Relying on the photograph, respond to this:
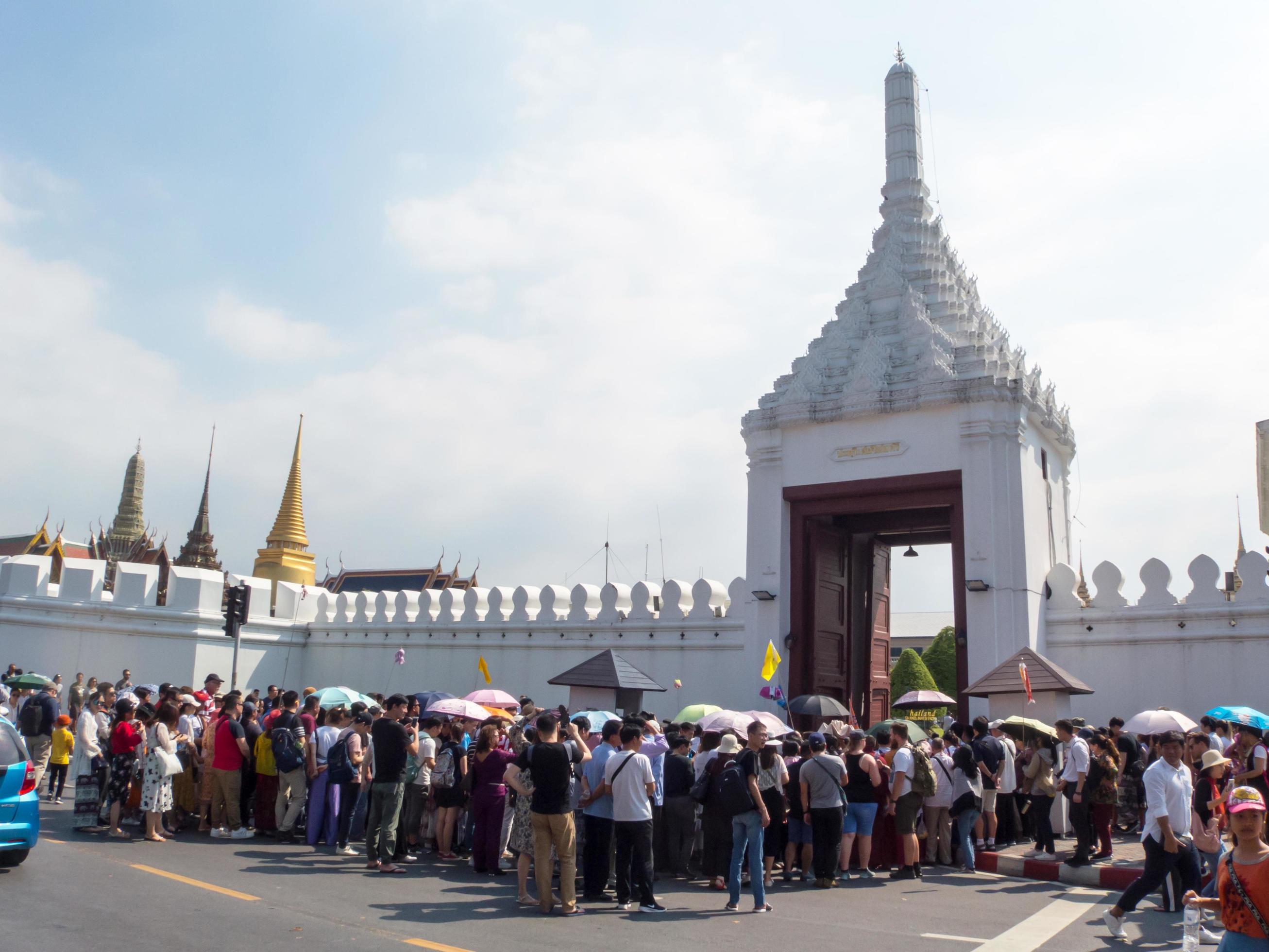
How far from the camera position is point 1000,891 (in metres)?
10.3

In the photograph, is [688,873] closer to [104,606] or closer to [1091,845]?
[1091,845]

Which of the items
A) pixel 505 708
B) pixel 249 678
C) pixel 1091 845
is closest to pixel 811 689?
pixel 505 708

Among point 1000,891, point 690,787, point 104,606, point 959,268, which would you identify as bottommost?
point 1000,891

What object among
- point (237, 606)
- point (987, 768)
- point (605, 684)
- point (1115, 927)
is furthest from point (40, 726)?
point (1115, 927)

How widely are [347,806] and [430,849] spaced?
112 centimetres

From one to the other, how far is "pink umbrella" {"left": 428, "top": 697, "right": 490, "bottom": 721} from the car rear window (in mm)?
4799

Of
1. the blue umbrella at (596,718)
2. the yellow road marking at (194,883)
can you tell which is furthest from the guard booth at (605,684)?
the yellow road marking at (194,883)

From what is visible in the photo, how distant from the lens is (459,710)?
12.9 m

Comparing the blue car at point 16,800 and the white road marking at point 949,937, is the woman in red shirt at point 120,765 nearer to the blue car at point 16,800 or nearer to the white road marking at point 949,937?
the blue car at point 16,800

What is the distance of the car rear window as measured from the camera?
8.59 metres

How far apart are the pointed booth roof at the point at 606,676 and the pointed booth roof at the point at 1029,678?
16.7 feet

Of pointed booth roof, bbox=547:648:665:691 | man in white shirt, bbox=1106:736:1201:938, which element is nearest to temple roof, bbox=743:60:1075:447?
pointed booth roof, bbox=547:648:665:691

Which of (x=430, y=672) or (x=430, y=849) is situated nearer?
(x=430, y=849)

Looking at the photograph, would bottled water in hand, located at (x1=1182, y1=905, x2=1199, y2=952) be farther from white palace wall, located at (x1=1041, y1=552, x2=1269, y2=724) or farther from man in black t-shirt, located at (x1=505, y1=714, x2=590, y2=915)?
white palace wall, located at (x1=1041, y1=552, x2=1269, y2=724)
